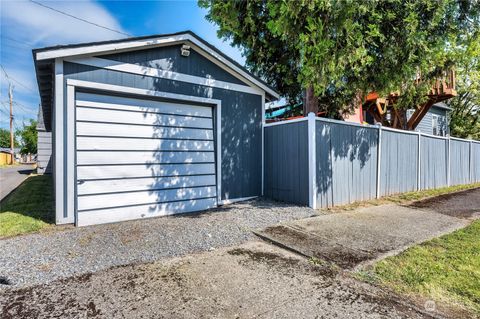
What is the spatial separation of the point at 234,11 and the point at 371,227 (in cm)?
538

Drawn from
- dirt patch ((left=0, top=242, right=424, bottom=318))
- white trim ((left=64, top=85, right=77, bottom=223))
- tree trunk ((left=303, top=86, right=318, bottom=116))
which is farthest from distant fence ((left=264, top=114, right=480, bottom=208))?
white trim ((left=64, top=85, right=77, bottom=223))

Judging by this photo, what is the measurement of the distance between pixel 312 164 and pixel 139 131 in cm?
369

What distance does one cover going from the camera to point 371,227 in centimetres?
488

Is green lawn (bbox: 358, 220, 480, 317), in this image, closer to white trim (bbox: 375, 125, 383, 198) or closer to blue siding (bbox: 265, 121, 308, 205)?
blue siding (bbox: 265, 121, 308, 205)

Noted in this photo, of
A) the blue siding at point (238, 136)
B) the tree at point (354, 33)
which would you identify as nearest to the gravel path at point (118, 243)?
the blue siding at point (238, 136)

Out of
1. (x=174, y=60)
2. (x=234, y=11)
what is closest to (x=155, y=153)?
(x=174, y=60)

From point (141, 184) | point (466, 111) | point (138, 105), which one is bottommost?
point (141, 184)

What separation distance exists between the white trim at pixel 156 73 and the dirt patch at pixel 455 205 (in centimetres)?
520

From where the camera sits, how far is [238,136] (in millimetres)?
6820

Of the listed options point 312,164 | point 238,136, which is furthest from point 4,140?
point 312,164

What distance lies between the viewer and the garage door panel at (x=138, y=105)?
5043mm

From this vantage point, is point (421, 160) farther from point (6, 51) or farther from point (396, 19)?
point (6, 51)

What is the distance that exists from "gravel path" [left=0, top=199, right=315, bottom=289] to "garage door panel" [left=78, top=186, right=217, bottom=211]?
1.44 feet

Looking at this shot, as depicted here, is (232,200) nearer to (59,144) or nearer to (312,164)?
(312,164)
